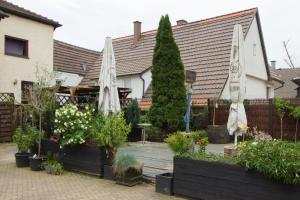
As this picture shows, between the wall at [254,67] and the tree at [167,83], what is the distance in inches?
243

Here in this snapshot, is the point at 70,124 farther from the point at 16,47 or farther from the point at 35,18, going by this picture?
the point at 35,18

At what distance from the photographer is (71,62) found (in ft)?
89.1

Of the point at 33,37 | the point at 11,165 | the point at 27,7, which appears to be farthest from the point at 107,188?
the point at 27,7

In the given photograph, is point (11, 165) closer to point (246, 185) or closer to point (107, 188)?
point (107, 188)

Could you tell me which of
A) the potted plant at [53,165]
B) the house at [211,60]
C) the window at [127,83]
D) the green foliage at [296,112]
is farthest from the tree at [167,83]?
the potted plant at [53,165]

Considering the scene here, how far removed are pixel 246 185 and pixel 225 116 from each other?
10656mm

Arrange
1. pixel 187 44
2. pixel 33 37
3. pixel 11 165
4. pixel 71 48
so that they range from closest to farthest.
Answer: pixel 11 165 < pixel 33 37 < pixel 187 44 < pixel 71 48

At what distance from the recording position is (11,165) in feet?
33.3

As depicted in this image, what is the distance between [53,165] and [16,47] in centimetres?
1310

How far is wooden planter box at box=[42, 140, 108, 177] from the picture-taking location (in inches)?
337

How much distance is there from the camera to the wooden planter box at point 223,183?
17.8ft

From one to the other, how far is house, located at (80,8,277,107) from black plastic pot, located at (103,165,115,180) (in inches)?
392

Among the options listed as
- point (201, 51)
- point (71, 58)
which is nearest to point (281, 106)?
point (201, 51)

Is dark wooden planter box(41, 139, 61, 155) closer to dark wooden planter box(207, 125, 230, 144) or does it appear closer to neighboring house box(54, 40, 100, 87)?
dark wooden planter box(207, 125, 230, 144)
